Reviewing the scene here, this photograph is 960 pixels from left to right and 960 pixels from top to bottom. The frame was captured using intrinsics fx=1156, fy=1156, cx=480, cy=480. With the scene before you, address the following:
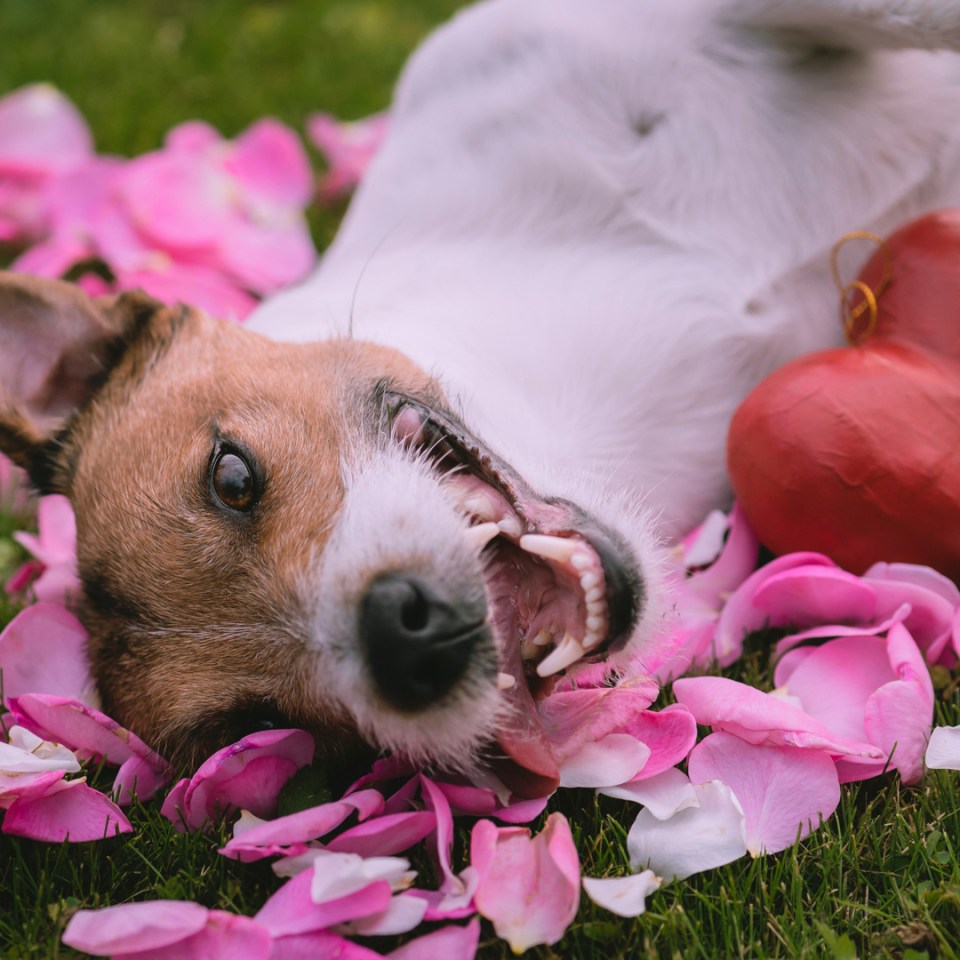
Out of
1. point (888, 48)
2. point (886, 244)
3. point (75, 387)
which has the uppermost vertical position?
point (888, 48)

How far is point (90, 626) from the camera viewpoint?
2.58 metres

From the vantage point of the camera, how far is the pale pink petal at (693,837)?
Result: 2080 mm

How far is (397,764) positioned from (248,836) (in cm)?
33

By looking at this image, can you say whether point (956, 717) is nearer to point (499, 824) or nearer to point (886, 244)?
point (499, 824)

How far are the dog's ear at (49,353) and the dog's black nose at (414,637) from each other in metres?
1.35

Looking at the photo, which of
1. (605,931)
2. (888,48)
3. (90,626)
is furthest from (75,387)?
(888,48)

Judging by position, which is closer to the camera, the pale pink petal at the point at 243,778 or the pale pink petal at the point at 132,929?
the pale pink petal at the point at 132,929

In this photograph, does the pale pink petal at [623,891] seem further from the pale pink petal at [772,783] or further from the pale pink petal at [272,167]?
the pale pink petal at [272,167]

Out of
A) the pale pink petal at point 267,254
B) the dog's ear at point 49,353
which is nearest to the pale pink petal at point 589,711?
the dog's ear at point 49,353

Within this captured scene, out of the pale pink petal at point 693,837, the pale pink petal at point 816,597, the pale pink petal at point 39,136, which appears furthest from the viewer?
the pale pink petal at point 39,136

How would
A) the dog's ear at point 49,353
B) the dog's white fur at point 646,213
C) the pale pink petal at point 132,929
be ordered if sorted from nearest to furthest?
1. the pale pink petal at point 132,929
2. the dog's ear at point 49,353
3. the dog's white fur at point 646,213

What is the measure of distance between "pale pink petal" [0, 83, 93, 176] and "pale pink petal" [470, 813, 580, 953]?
3885 mm

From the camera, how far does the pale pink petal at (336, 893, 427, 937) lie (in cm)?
193

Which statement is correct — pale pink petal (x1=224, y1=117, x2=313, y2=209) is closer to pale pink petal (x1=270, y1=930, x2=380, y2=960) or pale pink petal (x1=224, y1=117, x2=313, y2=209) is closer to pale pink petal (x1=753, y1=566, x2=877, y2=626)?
pale pink petal (x1=753, y1=566, x2=877, y2=626)
